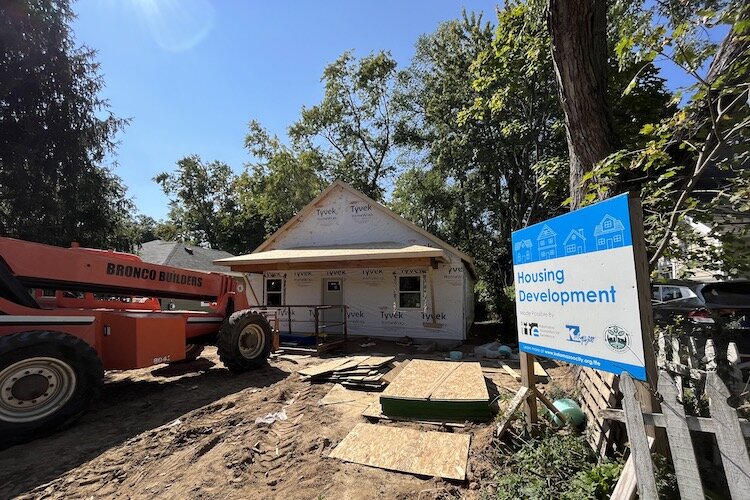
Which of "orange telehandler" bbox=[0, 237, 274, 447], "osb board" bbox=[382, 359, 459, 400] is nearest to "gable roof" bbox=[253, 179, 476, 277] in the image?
"osb board" bbox=[382, 359, 459, 400]

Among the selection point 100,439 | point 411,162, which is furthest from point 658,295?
point 411,162

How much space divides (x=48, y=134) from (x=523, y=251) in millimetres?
19099

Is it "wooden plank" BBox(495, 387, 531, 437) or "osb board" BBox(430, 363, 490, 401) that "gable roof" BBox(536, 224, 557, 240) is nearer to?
"wooden plank" BBox(495, 387, 531, 437)

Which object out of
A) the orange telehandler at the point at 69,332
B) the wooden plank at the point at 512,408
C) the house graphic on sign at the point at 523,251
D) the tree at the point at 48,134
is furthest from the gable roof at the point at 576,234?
the tree at the point at 48,134

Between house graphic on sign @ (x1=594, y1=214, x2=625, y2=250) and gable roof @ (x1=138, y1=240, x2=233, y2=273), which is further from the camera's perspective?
gable roof @ (x1=138, y1=240, x2=233, y2=273)

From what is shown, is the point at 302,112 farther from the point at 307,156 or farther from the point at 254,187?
the point at 254,187

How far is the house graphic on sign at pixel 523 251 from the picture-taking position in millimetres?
3930

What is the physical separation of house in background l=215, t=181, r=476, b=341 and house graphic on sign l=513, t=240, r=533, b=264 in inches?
252

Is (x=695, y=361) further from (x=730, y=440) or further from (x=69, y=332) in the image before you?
(x=69, y=332)

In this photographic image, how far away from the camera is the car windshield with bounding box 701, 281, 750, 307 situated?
296 inches

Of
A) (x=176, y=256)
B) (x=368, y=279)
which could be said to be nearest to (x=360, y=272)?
(x=368, y=279)

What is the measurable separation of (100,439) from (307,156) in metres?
26.2

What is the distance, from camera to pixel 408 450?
4039 millimetres

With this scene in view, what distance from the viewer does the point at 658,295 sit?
30.9ft
